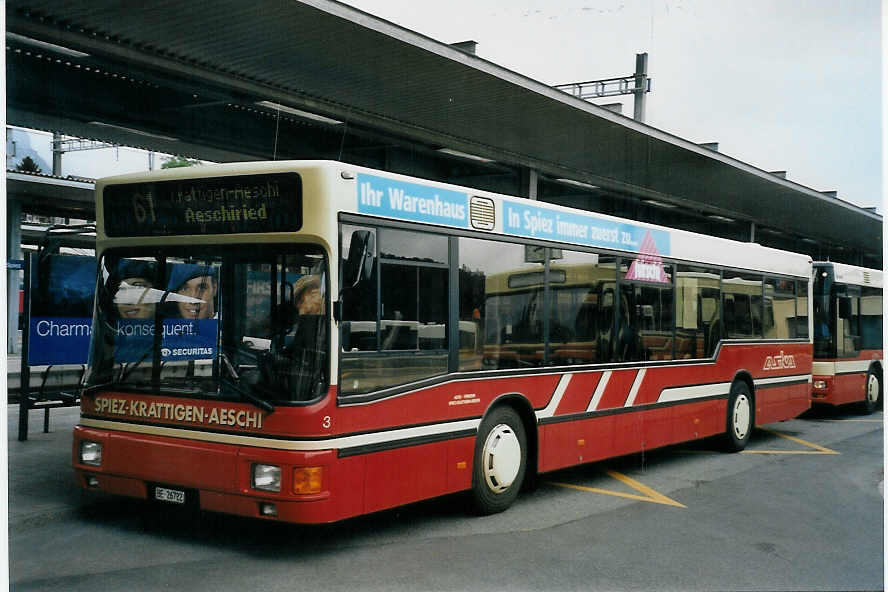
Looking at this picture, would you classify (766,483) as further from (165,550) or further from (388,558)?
(165,550)

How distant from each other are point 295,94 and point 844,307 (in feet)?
33.8

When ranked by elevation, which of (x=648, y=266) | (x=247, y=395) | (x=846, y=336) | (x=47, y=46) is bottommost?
(x=247, y=395)

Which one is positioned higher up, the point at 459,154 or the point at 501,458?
the point at 459,154

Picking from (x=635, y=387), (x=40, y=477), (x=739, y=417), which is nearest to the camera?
(x=40, y=477)

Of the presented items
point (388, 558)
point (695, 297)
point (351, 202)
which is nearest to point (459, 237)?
point (351, 202)

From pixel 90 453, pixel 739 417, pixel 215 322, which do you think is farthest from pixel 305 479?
pixel 739 417

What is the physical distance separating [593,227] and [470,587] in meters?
4.61

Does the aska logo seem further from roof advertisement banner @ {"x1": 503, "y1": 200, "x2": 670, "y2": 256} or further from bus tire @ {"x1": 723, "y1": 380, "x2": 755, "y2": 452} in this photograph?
bus tire @ {"x1": 723, "y1": 380, "x2": 755, "y2": 452}

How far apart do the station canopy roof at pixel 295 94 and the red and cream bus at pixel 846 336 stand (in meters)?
1.32

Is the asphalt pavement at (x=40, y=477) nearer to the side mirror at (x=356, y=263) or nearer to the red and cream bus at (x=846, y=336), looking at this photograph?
the side mirror at (x=356, y=263)

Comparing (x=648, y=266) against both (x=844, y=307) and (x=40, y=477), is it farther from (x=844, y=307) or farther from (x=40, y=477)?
(x=844, y=307)

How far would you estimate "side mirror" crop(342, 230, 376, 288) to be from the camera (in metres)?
6.30

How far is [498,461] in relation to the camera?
7766 millimetres

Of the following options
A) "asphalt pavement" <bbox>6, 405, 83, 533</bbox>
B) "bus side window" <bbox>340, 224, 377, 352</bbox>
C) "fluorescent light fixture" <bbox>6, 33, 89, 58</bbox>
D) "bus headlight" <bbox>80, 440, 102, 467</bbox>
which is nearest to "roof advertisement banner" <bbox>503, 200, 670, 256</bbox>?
"bus side window" <bbox>340, 224, 377, 352</bbox>
